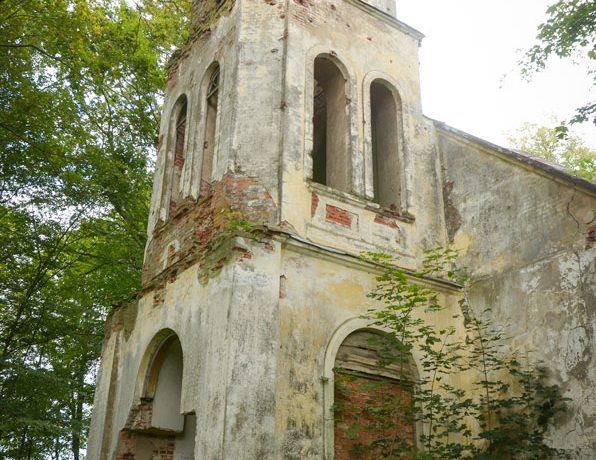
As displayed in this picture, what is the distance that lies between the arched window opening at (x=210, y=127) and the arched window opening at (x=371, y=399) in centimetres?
338

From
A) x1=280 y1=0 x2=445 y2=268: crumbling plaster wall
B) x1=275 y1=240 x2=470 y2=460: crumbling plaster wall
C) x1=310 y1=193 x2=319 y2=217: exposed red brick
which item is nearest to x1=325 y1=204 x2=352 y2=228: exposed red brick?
x1=280 y1=0 x2=445 y2=268: crumbling plaster wall

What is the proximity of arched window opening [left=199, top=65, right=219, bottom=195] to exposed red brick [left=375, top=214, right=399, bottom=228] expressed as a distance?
2569 mm

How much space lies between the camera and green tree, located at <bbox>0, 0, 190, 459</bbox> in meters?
12.6

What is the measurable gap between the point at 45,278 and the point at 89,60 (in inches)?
207

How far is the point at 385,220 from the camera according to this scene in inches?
346

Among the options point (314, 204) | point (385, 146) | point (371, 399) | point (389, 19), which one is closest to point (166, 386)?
point (371, 399)

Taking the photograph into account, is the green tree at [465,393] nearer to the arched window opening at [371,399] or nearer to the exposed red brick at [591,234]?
the arched window opening at [371,399]

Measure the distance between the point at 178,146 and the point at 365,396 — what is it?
213 inches

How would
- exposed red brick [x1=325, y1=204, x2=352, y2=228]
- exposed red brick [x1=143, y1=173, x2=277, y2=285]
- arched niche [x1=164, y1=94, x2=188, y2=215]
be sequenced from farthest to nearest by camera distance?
1. arched niche [x1=164, y1=94, x2=188, y2=215]
2. exposed red brick [x1=325, y1=204, x2=352, y2=228]
3. exposed red brick [x1=143, y1=173, x2=277, y2=285]

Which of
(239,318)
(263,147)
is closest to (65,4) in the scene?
(263,147)

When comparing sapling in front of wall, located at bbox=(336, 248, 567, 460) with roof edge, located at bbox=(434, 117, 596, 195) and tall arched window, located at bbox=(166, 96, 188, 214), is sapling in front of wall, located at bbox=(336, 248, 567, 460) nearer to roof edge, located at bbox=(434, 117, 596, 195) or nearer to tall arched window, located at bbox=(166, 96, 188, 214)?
roof edge, located at bbox=(434, 117, 596, 195)

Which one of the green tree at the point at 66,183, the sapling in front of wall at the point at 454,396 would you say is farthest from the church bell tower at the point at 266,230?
the green tree at the point at 66,183

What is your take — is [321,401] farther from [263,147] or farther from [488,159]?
[488,159]

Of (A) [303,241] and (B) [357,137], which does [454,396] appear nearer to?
(A) [303,241]
